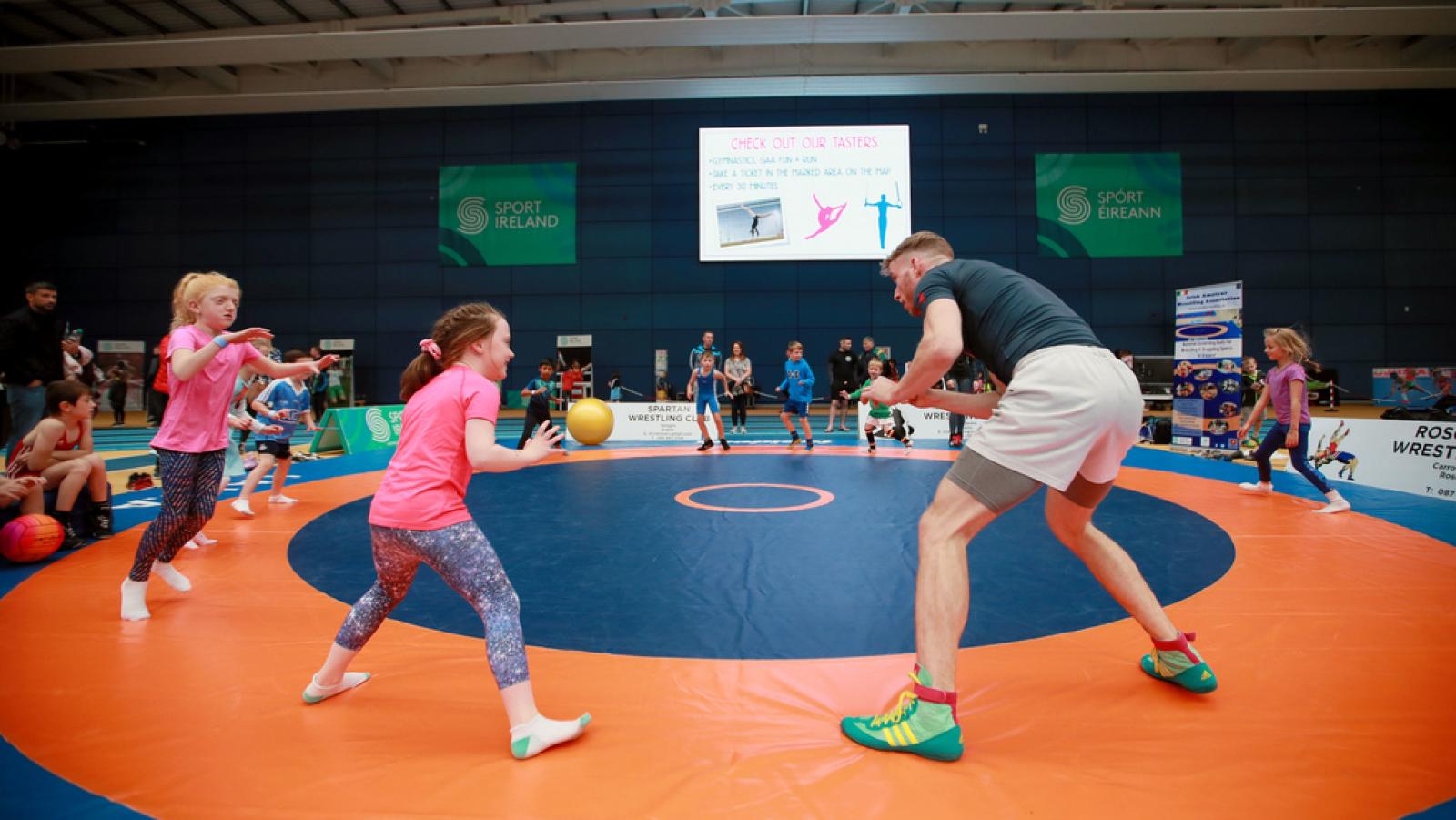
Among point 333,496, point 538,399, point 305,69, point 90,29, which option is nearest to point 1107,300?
point 538,399

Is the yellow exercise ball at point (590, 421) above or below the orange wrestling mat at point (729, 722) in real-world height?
above

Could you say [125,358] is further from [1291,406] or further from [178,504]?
[1291,406]

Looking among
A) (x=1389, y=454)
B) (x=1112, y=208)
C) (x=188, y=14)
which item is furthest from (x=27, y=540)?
(x=1112, y=208)

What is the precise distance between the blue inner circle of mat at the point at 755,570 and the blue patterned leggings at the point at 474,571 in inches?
39.2

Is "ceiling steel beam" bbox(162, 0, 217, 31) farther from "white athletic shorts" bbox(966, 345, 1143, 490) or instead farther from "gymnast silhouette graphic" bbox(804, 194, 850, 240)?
"white athletic shorts" bbox(966, 345, 1143, 490)

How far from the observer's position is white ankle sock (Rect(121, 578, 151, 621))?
359 centimetres

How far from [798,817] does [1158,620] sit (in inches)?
65.5

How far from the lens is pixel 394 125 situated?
22.1m

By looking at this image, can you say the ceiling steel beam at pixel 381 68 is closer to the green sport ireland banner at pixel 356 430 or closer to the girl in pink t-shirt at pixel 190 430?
the green sport ireland banner at pixel 356 430

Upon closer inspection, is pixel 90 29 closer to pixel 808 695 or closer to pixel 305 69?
pixel 305 69

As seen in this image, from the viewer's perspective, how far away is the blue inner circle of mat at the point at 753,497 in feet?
21.6

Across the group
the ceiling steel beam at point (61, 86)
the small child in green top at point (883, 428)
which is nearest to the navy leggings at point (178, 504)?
the small child in green top at point (883, 428)

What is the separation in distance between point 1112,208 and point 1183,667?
21694mm

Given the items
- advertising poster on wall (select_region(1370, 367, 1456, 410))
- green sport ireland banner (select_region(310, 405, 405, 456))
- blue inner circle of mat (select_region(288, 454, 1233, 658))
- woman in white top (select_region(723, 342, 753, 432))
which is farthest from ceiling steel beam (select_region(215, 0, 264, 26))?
advertising poster on wall (select_region(1370, 367, 1456, 410))
